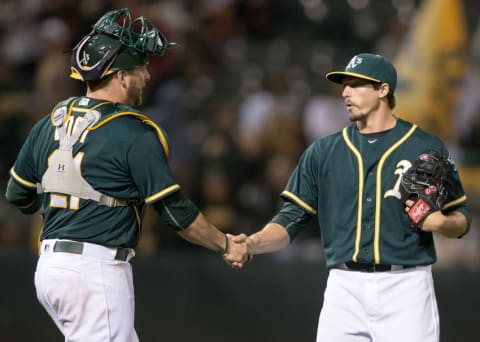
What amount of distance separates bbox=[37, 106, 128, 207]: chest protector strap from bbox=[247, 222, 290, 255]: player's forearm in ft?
3.06

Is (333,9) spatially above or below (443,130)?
above

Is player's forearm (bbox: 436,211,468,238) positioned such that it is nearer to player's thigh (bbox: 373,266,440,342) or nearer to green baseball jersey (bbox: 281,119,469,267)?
green baseball jersey (bbox: 281,119,469,267)

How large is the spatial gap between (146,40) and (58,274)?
134 centimetres

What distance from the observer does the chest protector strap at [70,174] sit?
514 centimetres

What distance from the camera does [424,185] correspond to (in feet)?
17.4

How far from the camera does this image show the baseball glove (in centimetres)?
527

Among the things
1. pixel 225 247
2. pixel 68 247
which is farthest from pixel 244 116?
pixel 68 247

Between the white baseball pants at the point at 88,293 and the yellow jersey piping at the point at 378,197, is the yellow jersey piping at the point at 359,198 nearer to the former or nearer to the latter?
the yellow jersey piping at the point at 378,197

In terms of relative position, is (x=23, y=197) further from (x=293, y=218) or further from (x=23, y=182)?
(x=293, y=218)

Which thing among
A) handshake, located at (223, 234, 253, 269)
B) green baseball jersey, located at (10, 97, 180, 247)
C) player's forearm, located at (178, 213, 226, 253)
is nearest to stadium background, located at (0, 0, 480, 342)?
handshake, located at (223, 234, 253, 269)

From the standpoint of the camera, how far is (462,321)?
27.6ft

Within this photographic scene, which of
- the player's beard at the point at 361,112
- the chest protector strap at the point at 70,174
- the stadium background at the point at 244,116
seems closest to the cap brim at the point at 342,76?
the player's beard at the point at 361,112

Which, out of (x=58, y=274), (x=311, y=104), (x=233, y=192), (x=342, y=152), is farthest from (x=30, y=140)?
(x=311, y=104)

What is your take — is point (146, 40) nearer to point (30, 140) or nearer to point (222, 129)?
point (30, 140)
